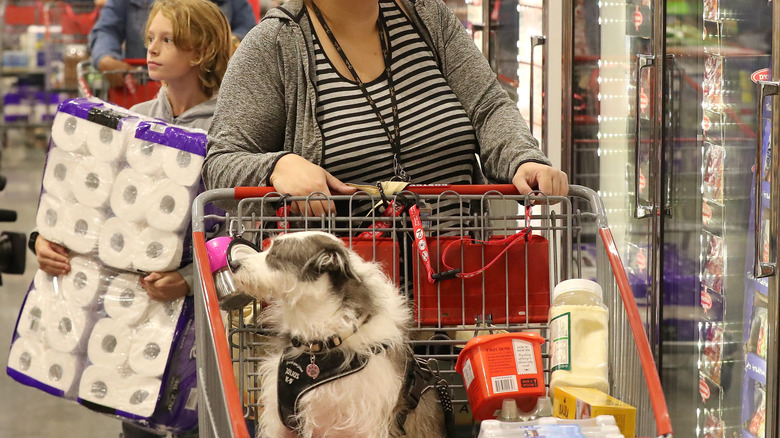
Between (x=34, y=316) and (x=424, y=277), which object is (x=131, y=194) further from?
(x=424, y=277)

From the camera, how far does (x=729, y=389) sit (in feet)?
12.8

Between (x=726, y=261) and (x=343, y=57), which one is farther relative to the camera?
(x=726, y=261)

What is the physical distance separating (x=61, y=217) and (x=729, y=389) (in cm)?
261

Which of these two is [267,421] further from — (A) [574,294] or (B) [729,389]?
(B) [729,389]

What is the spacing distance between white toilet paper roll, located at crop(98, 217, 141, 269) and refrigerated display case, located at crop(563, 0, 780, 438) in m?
2.06

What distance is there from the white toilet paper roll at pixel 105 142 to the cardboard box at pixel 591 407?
6.24 ft

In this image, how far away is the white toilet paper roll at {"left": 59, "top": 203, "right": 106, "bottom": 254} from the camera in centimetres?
345

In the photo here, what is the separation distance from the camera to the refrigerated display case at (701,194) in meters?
3.42

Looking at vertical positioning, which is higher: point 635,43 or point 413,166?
point 635,43

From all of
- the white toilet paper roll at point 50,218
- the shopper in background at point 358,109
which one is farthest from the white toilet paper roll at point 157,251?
the shopper in background at point 358,109

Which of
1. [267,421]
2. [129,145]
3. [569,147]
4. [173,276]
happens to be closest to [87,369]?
[173,276]

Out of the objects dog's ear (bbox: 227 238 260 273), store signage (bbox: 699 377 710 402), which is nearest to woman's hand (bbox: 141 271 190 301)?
dog's ear (bbox: 227 238 260 273)

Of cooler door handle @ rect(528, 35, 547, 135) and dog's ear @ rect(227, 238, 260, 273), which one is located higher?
cooler door handle @ rect(528, 35, 547, 135)

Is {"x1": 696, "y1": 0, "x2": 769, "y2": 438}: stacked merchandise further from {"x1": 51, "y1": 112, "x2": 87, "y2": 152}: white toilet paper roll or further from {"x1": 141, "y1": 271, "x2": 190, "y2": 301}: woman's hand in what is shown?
{"x1": 51, "y1": 112, "x2": 87, "y2": 152}: white toilet paper roll
